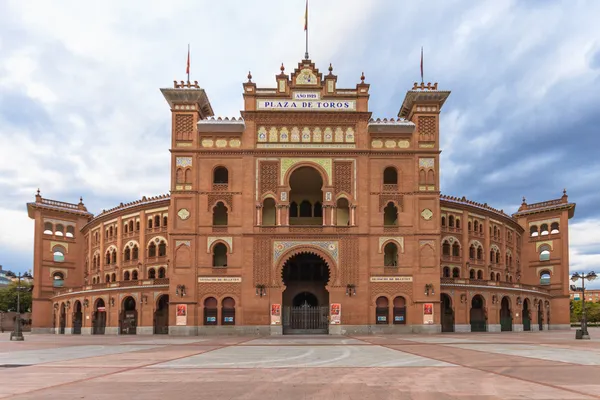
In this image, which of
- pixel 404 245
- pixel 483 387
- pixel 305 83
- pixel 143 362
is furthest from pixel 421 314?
pixel 483 387

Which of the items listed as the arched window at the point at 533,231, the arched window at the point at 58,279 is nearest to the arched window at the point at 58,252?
the arched window at the point at 58,279

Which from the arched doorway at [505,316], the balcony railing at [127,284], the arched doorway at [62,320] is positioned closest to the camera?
the balcony railing at [127,284]

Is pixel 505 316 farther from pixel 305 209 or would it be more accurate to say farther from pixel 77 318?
pixel 77 318

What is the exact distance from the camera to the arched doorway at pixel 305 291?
56281mm

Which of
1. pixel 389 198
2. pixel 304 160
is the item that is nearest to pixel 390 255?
pixel 389 198

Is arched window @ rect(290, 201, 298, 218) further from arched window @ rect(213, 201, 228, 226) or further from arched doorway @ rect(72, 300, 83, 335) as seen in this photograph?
arched doorway @ rect(72, 300, 83, 335)

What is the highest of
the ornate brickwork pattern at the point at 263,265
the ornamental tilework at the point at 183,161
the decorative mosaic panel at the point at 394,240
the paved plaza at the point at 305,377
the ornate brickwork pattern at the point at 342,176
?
the ornamental tilework at the point at 183,161

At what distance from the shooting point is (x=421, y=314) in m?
54.0

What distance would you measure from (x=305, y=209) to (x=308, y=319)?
1172cm

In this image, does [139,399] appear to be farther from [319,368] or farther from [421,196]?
[421,196]

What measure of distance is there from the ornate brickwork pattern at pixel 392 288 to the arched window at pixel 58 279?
155ft

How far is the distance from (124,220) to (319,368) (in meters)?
58.3

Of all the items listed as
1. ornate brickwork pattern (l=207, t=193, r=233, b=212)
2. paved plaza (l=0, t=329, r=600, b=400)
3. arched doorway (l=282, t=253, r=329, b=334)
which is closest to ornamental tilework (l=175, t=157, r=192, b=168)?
ornate brickwork pattern (l=207, t=193, r=233, b=212)

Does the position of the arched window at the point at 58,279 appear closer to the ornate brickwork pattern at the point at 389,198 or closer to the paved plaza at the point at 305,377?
the ornate brickwork pattern at the point at 389,198
